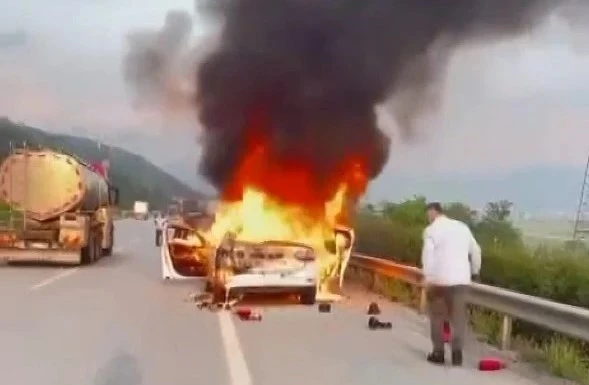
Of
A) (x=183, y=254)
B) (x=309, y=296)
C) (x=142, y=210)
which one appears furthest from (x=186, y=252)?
(x=142, y=210)

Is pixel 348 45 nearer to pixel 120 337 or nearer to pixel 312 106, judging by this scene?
pixel 312 106

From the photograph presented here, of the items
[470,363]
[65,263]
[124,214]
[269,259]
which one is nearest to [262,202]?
[269,259]

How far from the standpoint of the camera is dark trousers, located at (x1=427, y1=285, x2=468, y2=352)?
34.7ft

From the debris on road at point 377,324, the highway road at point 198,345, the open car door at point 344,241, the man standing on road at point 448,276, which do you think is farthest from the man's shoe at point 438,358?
the open car door at point 344,241

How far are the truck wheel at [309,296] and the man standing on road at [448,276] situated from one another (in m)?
6.06

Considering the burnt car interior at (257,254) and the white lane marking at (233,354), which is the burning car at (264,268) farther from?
the white lane marking at (233,354)

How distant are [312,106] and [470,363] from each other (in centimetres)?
1302

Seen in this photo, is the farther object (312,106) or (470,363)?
(312,106)

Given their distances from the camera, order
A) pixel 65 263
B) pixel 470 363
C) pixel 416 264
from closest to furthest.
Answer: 1. pixel 470 363
2. pixel 416 264
3. pixel 65 263

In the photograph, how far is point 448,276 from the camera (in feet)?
34.7

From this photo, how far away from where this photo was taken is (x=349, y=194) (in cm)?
2180

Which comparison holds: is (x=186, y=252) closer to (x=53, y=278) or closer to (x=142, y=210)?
(x=53, y=278)

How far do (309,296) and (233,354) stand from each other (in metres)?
5.69

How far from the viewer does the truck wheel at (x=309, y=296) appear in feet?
55.0
